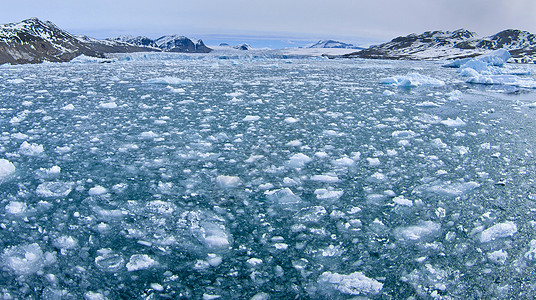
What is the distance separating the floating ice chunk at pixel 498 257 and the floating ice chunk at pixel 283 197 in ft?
4.75

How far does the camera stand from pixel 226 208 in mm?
2773

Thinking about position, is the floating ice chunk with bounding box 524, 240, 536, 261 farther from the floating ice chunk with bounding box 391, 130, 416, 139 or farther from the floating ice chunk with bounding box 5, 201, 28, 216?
the floating ice chunk with bounding box 5, 201, 28, 216

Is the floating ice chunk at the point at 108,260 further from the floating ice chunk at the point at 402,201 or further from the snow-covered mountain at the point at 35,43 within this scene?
the snow-covered mountain at the point at 35,43

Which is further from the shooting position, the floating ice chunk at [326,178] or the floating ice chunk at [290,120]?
the floating ice chunk at [290,120]

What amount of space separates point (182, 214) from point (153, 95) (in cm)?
690

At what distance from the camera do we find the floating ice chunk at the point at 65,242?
222 cm

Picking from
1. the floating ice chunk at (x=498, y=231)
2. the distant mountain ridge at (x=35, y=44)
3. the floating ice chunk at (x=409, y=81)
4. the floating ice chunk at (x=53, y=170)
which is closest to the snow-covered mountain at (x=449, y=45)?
the floating ice chunk at (x=409, y=81)

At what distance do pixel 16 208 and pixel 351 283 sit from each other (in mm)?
2687

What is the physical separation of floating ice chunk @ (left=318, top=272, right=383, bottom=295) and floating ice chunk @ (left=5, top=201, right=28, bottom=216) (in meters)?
2.43

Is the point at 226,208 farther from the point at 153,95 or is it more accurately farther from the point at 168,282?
the point at 153,95

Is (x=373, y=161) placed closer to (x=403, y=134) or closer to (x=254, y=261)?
(x=403, y=134)

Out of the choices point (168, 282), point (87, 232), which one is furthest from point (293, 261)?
point (87, 232)

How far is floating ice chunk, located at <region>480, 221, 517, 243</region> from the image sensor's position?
2402 millimetres

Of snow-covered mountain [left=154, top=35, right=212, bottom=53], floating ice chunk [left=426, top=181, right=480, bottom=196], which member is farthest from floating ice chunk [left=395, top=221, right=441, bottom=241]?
snow-covered mountain [left=154, top=35, right=212, bottom=53]
